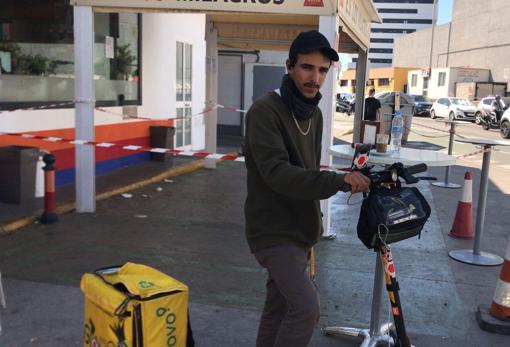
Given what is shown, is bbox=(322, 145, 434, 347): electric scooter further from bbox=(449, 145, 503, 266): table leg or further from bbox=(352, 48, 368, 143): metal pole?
bbox=(352, 48, 368, 143): metal pole

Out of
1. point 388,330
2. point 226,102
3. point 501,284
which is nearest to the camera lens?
point 388,330

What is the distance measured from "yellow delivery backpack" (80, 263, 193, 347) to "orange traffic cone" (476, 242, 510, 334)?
2.32 metres


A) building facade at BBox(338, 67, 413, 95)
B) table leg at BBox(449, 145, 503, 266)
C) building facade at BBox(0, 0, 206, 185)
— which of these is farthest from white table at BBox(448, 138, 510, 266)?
building facade at BBox(338, 67, 413, 95)

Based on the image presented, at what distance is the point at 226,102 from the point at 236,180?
7699 mm

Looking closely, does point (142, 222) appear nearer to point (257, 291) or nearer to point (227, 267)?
point (227, 267)

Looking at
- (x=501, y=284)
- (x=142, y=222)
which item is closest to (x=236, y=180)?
(x=142, y=222)

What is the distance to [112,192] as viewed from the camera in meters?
7.95

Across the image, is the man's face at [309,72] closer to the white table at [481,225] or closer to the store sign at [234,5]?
the white table at [481,225]

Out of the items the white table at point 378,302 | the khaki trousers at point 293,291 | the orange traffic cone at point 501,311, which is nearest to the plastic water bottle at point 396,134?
the white table at point 378,302

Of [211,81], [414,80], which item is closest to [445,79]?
[414,80]

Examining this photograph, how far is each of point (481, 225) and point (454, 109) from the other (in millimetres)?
27439

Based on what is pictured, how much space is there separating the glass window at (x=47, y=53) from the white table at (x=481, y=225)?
5.86 meters

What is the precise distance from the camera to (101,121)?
903cm

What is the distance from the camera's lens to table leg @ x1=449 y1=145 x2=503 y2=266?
537 cm
